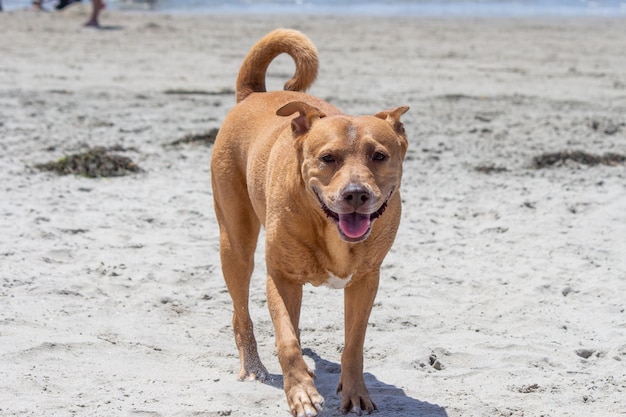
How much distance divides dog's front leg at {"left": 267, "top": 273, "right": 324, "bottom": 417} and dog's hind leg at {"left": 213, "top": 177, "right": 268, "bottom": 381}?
1.75ft

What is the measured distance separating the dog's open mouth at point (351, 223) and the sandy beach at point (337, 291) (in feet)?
3.15

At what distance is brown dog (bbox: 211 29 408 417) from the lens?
4.05m

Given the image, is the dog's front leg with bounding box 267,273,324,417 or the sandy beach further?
the sandy beach

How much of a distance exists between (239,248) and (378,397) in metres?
1.11

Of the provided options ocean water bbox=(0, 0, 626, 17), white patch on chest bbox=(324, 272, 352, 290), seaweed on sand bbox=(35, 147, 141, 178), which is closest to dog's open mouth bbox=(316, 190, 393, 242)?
white patch on chest bbox=(324, 272, 352, 290)

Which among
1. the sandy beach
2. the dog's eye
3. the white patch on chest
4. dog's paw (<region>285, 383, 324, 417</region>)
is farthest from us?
the sandy beach

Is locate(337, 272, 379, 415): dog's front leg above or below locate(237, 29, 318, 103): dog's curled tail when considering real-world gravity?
below

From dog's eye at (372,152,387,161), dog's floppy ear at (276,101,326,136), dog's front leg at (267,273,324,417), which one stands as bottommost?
dog's front leg at (267,273,324,417)

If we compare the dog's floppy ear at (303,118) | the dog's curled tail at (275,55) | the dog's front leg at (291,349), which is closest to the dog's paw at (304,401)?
the dog's front leg at (291,349)

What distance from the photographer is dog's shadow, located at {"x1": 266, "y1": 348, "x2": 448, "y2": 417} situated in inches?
175

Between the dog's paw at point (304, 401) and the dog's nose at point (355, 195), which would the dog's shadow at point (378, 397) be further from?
the dog's nose at point (355, 195)

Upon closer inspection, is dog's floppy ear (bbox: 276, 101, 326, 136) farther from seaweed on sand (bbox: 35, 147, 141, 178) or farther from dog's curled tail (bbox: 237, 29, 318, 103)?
seaweed on sand (bbox: 35, 147, 141, 178)

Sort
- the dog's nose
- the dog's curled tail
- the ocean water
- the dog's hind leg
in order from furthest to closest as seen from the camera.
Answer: the ocean water < the dog's curled tail < the dog's hind leg < the dog's nose

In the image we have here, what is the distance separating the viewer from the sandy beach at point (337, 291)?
4676 millimetres
